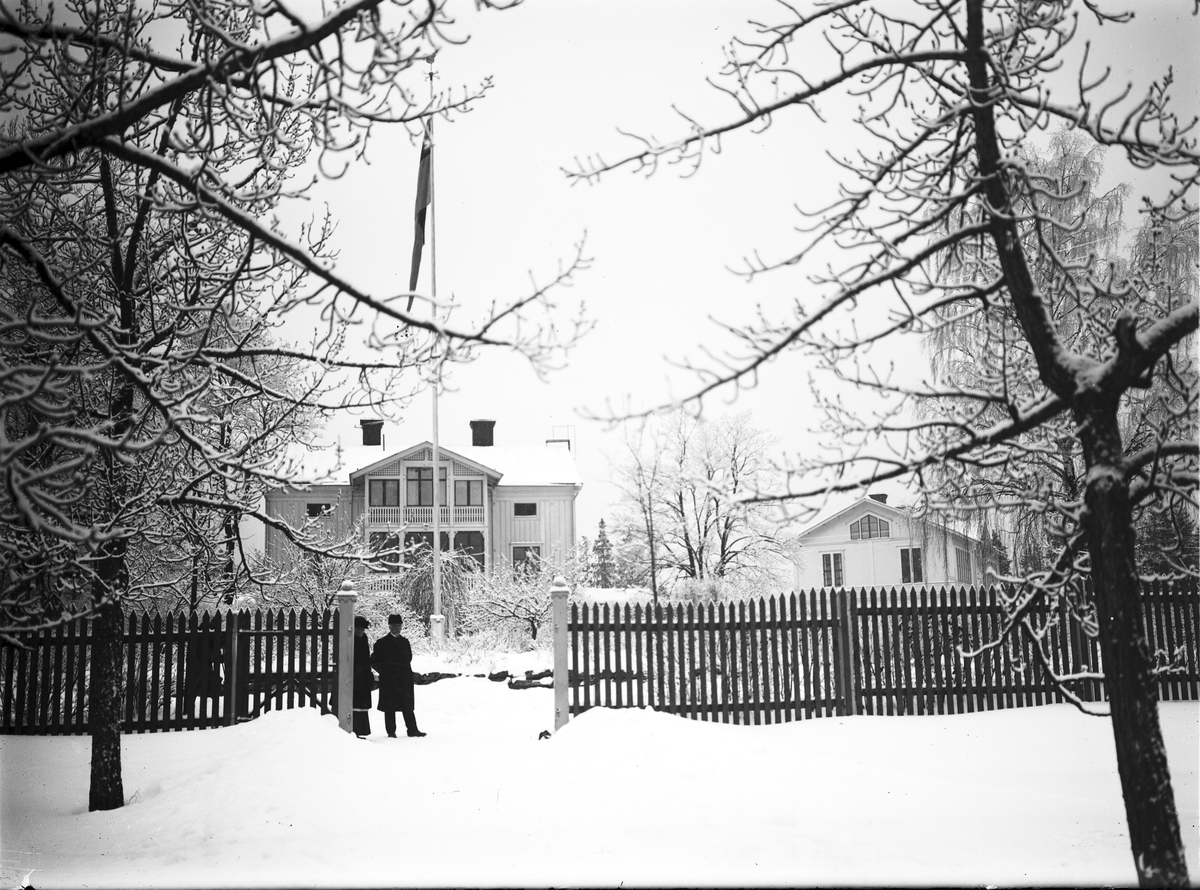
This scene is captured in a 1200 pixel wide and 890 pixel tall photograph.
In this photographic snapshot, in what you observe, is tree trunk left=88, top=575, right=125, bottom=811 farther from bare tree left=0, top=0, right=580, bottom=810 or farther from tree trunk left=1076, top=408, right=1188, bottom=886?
tree trunk left=1076, top=408, right=1188, bottom=886

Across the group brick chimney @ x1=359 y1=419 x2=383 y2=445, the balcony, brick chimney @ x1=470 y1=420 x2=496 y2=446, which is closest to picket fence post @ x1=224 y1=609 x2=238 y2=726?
the balcony

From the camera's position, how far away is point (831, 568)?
2908cm

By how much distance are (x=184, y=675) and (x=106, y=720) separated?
12.1 ft

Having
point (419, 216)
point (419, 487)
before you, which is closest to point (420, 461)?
point (419, 487)

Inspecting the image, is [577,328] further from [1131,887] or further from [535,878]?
[1131,887]

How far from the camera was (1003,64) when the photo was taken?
3859 millimetres

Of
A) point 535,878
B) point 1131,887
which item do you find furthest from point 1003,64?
point 535,878

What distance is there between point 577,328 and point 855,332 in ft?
4.95

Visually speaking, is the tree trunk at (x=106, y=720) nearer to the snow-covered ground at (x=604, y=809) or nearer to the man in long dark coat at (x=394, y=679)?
the snow-covered ground at (x=604, y=809)

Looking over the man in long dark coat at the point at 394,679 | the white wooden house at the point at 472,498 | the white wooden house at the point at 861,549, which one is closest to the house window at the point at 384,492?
the white wooden house at the point at 472,498

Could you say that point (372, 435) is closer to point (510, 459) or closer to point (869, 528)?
point (510, 459)

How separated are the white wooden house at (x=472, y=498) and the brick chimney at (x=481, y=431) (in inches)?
24.3

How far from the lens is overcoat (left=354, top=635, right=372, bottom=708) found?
8.95 meters

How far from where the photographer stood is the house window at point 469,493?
29.9 metres
